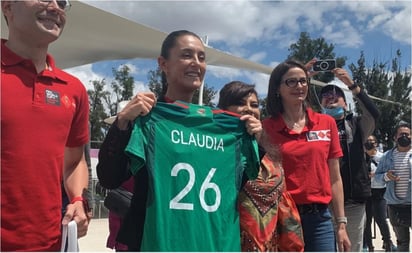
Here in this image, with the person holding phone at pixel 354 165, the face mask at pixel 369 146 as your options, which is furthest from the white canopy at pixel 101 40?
the person holding phone at pixel 354 165

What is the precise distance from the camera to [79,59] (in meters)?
15.8

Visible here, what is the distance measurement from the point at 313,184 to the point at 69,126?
1.78m

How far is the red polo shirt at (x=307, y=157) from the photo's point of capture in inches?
128

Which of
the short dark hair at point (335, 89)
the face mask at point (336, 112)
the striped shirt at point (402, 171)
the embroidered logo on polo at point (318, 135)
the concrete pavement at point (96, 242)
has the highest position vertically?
the short dark hair at point (335, 89)

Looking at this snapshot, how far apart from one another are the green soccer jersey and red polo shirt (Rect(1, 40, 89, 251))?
1.21 ft

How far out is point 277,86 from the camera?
141 inches

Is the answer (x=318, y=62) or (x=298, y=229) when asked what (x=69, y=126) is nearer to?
(x=298, y=229)

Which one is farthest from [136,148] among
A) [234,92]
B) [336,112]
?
[336,112]

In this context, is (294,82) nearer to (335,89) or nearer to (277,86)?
(277,86)

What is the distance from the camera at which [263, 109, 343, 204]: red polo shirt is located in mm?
3256

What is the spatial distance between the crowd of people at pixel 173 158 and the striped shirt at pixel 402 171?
3.96 meters

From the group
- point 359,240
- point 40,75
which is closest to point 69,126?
point 40,75

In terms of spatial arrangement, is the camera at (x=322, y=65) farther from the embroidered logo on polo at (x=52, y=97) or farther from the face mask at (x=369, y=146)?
the face mask at (x=369, y=146)

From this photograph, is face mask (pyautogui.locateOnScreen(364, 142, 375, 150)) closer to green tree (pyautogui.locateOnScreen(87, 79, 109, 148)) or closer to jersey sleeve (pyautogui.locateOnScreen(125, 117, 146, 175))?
jersey sleeve (pyautogui.locateOnScreen(125, 117, 146, 175))
